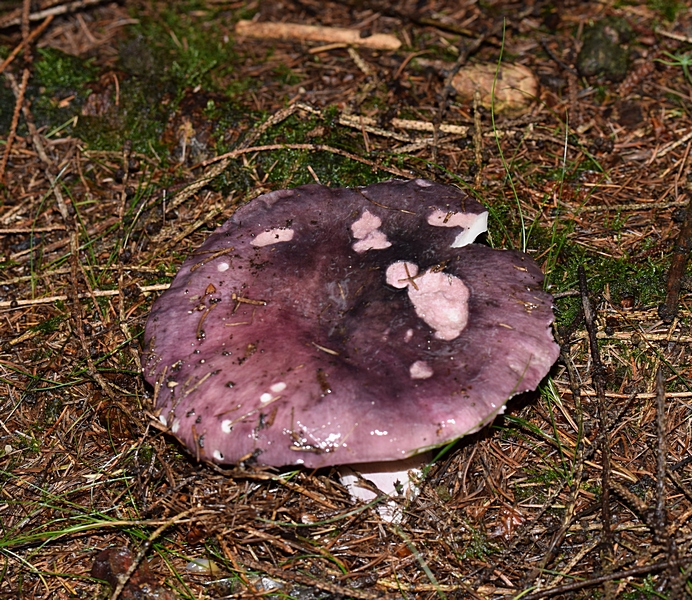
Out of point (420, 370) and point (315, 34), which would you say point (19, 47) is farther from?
point (420, 370)

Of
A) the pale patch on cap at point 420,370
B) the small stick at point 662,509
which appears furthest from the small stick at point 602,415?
the pale patch on cap at point 420,370

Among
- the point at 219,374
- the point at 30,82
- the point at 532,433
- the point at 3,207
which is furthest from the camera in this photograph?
the point at 30,82

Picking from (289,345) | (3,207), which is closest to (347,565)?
(289,345)

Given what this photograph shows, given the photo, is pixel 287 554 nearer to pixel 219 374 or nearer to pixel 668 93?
pixel 219 374

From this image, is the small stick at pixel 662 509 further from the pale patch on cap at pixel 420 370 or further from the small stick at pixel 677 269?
the pale patch on cap at pixel 420 370

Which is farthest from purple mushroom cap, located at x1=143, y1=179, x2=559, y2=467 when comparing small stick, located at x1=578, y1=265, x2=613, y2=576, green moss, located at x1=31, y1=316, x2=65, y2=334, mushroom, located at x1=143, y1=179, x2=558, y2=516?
green moss, located at x1=31, y1=316, x2=65, y2=334

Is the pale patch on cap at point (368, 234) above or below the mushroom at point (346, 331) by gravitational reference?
above

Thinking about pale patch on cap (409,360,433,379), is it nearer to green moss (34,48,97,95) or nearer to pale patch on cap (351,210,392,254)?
pale patch on cap (351,210,392,254)
